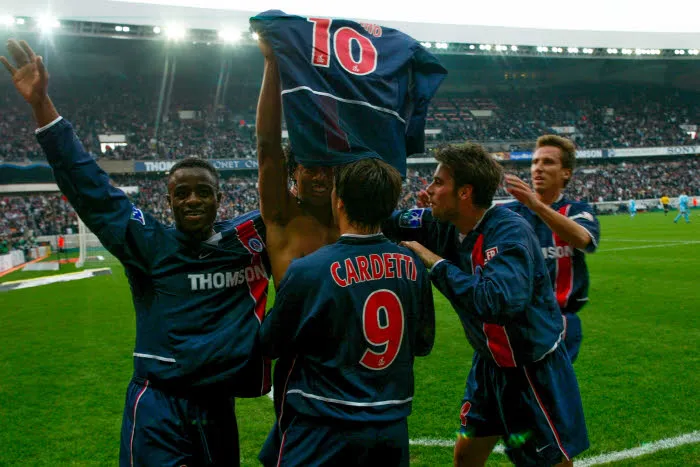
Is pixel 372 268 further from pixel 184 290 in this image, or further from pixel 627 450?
pixel 627 450

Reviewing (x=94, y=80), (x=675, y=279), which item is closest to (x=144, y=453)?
(x=675, y=279)

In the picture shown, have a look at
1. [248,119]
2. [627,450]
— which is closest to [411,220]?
[627,450]

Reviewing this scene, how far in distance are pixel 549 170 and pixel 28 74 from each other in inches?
116

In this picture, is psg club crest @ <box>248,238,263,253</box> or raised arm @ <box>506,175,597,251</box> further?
raised arm @ <box>506,175,597,251</box>

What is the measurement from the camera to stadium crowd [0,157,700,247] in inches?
1307

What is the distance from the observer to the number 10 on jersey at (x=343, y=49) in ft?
8.39

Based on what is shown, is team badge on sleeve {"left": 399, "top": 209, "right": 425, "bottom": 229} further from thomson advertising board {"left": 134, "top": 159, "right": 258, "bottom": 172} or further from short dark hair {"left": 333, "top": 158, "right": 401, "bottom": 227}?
thomson advertising board {"left": 134, "top": 159, "right": 258, "bottom": 172}

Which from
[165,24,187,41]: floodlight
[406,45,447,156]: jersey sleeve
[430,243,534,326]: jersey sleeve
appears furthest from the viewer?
[165,24,187,41]: floodlight

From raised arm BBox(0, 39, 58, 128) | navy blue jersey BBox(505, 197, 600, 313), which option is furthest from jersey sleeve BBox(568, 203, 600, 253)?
raised arm BBox(0, 39, 58, 128)

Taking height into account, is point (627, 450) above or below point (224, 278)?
below

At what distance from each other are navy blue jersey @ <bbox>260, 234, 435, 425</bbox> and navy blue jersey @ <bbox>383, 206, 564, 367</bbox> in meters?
0.28

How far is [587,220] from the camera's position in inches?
144

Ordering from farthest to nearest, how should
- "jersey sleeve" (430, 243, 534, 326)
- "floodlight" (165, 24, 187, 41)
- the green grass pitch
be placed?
"floodlight" (165, 24, 187, 41)
the green grass pitch
"jersey sleeve" (430, 243, 534, 326)

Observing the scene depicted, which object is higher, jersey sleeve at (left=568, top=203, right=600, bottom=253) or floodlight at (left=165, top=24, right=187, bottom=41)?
floodlight at (left=165, top=24, right=187, bottom=41)
